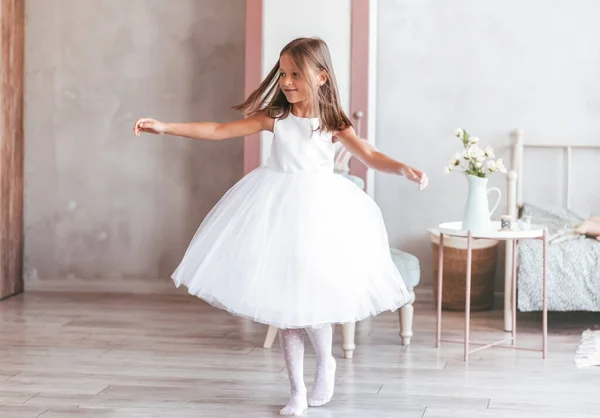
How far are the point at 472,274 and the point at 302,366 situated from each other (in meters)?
1.83

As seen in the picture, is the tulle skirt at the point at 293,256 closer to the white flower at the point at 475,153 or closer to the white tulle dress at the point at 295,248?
the white tulle dress at the point at 295,248

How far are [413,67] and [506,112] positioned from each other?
510 millimetres

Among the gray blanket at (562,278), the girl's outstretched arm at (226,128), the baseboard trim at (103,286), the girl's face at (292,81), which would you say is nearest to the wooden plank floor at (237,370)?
the gray blanket at (562,278)

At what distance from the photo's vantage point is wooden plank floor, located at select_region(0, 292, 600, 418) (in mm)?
2508

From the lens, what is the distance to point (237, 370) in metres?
2.96

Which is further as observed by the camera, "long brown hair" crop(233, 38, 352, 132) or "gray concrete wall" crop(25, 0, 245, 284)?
"gray concrete wall" crop(25, 0, 245, 284)

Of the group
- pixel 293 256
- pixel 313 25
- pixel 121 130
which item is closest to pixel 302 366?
pixel 293 256

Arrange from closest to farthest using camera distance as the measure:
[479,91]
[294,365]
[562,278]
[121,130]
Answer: [294,365] < [562,278] < [479,91] < [121,130]

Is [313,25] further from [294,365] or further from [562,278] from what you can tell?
[294,365]

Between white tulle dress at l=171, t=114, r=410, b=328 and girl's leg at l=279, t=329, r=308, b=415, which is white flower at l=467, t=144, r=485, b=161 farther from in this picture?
girl's leg at l=279, t=329, r=308, b=415

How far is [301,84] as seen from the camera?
8.04ft

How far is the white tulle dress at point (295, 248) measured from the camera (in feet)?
7.54

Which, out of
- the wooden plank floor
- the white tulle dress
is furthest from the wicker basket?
the white tulle dress

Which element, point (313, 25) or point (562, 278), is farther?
point (313, 25)
